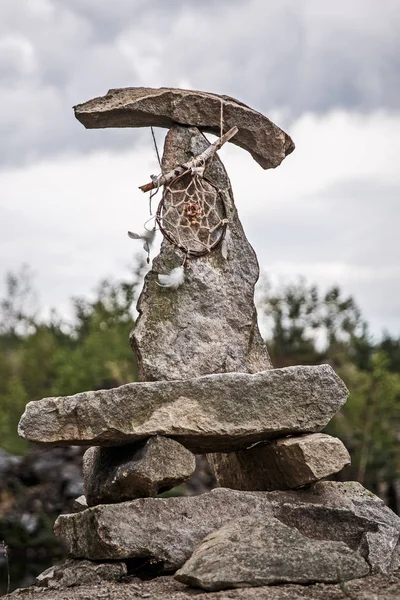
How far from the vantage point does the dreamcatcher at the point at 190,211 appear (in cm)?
637

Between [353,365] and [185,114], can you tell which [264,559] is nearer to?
[185,114]

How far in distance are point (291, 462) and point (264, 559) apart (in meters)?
0.95

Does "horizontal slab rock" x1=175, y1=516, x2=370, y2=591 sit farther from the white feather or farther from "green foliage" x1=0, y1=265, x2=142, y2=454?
"green foliage" x1=0, y1=265, x2=142, y2=454

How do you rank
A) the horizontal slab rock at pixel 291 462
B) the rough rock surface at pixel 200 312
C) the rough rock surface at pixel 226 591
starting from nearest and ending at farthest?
the rough rock surface at pixel 226 591, the horizontal slab rock at pixel 291 462, the rough rock surface at pixel 200 312

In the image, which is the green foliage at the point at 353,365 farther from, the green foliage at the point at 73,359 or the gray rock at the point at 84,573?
the gray rock at the point at 84,573

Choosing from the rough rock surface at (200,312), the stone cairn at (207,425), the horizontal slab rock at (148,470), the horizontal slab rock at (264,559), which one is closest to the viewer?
the horizontal slab rock at (264,559)

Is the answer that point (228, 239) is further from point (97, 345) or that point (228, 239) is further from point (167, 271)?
point (97, 345)

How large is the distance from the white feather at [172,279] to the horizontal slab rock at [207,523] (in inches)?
55.1

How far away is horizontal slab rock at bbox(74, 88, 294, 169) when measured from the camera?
648 cm

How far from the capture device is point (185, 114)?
6590 mm

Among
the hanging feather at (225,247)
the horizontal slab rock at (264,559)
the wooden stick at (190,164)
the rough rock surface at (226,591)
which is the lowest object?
the rough rock surface at (226,591)

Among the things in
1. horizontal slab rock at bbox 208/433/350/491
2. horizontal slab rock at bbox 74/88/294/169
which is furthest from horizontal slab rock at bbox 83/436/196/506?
horizontal slab rock at bbox 74/88/294/169

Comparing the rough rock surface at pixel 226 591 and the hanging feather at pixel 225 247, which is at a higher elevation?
the hanging feather at pixel 225 247

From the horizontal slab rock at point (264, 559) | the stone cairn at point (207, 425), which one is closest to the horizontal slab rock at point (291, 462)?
the stone cairn at point (207, 425)
